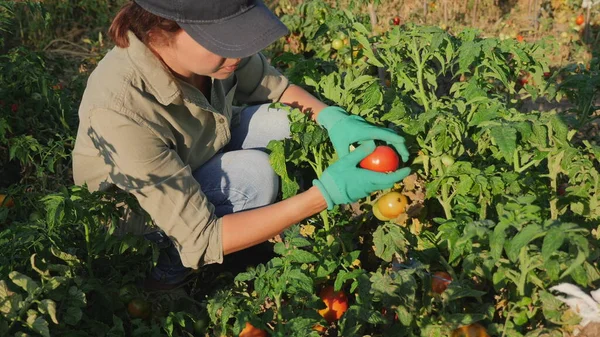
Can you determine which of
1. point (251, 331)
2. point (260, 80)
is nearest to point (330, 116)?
point (260, 80)

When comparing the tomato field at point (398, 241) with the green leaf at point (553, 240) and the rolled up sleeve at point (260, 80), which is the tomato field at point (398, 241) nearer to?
the green leaf at point (553, 240)

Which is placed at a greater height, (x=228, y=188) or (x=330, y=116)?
(x=330, y=116)

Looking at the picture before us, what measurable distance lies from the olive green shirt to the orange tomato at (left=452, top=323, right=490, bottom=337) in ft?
2.64

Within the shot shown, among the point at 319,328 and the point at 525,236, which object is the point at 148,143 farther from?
the point at 525,236

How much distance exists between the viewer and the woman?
80.4 inches

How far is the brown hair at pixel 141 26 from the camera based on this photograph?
2.05 metres

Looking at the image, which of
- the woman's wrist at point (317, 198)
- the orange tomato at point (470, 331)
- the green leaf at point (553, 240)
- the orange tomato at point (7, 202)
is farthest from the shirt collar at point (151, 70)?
the green leaf at point (553, 240)

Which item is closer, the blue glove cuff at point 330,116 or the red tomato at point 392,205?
the red tomato at point 392,205

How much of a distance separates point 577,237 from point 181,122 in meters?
1.35

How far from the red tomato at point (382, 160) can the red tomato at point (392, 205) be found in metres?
0.14

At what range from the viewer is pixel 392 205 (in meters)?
2.29

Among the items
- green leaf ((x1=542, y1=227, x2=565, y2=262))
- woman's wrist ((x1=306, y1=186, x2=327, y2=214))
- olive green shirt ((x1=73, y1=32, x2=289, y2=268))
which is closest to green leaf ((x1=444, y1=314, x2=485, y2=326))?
green leaf ((x1=542, y1=227, x2=565, y2=262))

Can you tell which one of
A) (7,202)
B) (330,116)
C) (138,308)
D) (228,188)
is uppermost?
(330,116)

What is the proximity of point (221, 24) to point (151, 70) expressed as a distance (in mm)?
301
